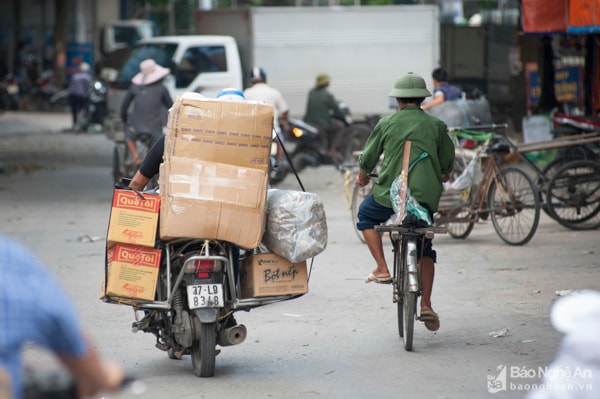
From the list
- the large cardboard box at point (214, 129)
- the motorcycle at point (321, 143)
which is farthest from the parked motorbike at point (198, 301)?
the motorcycle at point (321, 143)

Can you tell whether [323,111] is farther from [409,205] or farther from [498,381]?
[498,381]

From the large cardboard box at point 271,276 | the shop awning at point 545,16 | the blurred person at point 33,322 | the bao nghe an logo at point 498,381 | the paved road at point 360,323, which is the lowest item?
the paved road at point 360,323

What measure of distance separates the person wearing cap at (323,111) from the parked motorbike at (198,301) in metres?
12.9

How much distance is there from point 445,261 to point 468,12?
36.2 meters

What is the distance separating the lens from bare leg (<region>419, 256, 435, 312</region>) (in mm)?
7254

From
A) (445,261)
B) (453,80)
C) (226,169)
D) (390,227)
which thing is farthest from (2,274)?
(453,80)

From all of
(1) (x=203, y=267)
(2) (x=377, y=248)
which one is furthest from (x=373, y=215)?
(1) (x=203, y=267)

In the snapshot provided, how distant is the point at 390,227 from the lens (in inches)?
281

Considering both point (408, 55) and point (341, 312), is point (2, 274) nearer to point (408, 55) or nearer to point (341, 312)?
point (341, 312)

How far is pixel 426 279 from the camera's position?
24.0 feet

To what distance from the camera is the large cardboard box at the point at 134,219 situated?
6.34 metres

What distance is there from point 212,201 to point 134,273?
619mm

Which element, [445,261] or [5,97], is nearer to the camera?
[445,261]

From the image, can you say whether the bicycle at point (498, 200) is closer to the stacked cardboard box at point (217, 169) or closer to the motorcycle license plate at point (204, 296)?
the stacked cardboard box at point (217, 169)
